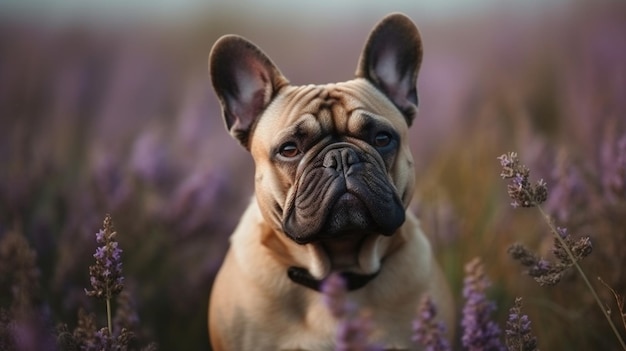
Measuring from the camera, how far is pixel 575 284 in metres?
2.99

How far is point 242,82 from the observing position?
2.87 m

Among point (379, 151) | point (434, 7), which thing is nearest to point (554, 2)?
point (434, 7)

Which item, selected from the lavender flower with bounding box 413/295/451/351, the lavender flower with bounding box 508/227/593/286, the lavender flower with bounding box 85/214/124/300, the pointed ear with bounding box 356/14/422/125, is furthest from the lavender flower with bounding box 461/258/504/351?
the pointed ear with bounding box 356/14/422/125

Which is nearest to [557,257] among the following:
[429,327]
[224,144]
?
[429,327]

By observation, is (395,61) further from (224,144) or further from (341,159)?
(224,144)

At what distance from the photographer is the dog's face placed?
92.0 inches

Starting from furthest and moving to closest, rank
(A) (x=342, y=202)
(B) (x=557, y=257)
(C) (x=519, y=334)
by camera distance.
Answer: (A) (x=342, y=202), (B) (x=557, y=257), (C) (x=519, y=334)

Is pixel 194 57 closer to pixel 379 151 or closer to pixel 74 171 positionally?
pixel 74 171

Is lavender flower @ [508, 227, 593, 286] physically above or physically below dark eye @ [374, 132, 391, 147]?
below

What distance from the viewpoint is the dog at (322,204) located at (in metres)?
2.37

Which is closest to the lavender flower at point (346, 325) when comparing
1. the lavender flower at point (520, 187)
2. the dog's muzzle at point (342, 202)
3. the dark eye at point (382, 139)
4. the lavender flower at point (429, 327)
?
the lavender flower at point (429, 327)

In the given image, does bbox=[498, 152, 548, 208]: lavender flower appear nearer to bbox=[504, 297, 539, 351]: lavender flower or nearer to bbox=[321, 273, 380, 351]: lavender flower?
bbox=[504, 297, 539, 351]: lavender flower

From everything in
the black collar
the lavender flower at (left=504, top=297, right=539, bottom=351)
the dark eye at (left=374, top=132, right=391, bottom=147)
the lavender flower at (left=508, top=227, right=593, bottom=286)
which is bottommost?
the black collar

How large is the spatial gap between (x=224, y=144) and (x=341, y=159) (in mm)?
2671
